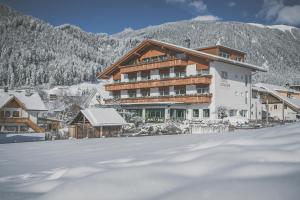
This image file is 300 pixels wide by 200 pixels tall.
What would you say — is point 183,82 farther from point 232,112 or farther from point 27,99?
point 27,99

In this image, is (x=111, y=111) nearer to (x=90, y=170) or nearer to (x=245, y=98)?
(x=245, y=98)

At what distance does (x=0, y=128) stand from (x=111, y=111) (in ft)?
89.8

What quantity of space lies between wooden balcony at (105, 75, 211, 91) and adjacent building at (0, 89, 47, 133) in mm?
13628

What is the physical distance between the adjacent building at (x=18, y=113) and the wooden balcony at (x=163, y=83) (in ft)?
44.7

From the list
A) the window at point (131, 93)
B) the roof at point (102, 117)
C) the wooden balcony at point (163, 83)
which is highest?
the wooden balcony at point (163, 83)

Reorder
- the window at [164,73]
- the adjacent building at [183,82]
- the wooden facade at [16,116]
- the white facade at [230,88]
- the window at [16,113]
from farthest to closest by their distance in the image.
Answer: the window at [16,113] < the wooden facade at [16,116] < the window at [164,73] < the adjacent building at [183,82] < the white facade at [230,88]

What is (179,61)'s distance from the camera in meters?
39.2

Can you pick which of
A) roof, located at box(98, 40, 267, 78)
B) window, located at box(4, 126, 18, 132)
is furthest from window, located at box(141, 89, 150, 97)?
window, located at box(4, 126, 18, 132)

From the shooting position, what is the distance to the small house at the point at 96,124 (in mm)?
27884

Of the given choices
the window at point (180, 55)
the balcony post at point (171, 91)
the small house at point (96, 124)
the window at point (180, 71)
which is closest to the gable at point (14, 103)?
the balcony post at point (171, 91)

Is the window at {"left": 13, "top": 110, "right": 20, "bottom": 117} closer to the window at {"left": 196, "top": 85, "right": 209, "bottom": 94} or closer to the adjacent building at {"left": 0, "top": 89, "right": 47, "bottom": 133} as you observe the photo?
the adjacent building at {"left": 0, "top": 89, "right": 47, "bottom": 133}

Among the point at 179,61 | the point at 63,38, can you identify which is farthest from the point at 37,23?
the point at 179,61

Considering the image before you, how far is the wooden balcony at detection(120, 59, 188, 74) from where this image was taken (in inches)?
1547

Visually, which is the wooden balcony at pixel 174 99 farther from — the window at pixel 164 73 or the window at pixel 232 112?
the window at pixel 232 112
